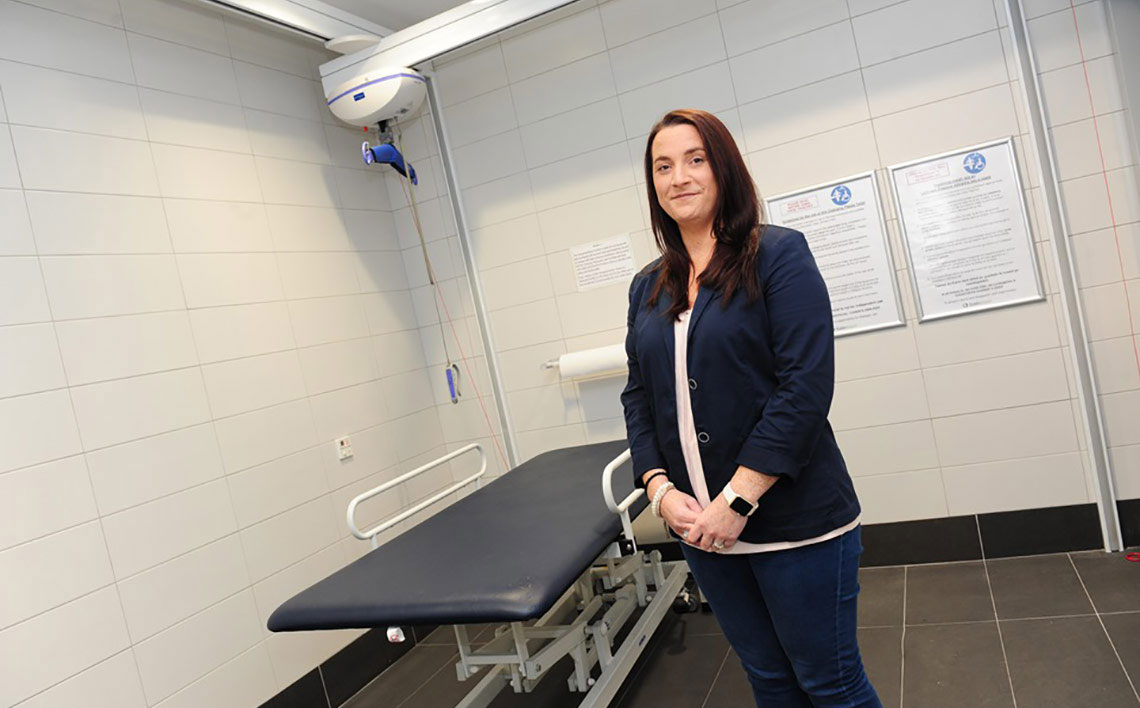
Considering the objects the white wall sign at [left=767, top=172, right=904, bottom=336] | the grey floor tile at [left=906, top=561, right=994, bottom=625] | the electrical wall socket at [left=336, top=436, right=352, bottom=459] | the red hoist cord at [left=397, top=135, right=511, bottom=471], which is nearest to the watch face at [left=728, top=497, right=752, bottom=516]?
the grey floor tile at [left=906, top=561, right=994, bottom=625]

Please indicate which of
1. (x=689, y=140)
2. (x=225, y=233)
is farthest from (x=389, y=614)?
(x=225, y=233)

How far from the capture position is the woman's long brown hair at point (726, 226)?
1.42 metres

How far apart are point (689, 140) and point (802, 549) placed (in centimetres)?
82

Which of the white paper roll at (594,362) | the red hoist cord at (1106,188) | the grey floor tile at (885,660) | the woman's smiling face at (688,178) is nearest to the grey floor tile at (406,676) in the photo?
the white paper roll at (594,362)

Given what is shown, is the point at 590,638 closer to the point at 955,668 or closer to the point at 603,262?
the point at 955,668

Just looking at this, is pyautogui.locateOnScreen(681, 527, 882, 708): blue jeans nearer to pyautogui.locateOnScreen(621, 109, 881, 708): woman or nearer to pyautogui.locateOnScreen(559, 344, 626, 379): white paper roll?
pyautogui.locateOnScreen(621, 109, 881, 708): woman

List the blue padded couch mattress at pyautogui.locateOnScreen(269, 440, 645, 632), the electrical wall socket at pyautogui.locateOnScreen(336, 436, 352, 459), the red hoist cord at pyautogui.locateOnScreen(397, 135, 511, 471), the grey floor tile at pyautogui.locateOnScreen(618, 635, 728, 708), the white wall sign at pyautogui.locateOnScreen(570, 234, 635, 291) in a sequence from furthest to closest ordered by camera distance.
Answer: the red hoist cord at pyautogui.locateOnScreen(397, 135, 511, 471) → the white wall sign at pyautogui.locateOnScreen(570, 234, 635, 291) → the electrical wall socket at pyautogui.locateOnScreen(336, 436, 352, 459) → the grey floor tile at pyautogui.locateOnScreen(618, 635, 728, 708) → the blue padded couch mattress at pyautogui.locateOnScreen(269, 440, 645, 632)

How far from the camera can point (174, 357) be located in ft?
8.87

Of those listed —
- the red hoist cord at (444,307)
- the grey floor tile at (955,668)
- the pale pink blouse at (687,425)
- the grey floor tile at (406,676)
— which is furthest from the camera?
the red hoist cord at (444,307)

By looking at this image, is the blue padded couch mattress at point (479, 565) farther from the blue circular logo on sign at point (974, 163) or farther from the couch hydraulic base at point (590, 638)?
the blue circular logo on sign at point (974, 163)

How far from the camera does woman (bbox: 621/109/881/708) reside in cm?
137

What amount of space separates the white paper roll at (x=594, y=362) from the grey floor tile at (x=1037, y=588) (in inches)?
67.5

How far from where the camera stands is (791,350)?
4.48 ft

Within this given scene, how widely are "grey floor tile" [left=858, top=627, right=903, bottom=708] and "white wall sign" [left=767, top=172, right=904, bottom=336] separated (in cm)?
120
